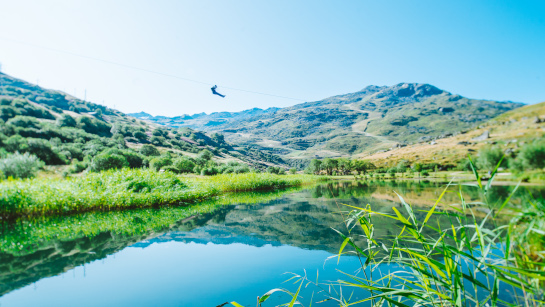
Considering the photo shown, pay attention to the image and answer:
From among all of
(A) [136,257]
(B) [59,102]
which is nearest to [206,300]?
(A) [136,257]

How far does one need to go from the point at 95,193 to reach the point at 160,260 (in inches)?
246

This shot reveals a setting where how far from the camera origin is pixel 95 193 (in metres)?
8.73

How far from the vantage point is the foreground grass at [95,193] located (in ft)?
24.2

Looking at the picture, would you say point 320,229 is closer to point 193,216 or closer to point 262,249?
point 262,249

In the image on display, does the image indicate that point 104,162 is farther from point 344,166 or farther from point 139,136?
point 344,166

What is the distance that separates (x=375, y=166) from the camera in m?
45.9

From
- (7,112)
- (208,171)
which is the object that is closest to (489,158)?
(208,171)

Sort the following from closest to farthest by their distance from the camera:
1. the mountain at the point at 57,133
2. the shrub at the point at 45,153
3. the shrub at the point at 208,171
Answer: the shrub at the point at 45,153 → the mountain at the point at 57,133 → the shrub at the point at 208,171

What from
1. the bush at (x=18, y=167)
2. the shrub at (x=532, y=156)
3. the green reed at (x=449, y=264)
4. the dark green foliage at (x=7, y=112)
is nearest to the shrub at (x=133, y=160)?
the bush at (x=18, y=167)

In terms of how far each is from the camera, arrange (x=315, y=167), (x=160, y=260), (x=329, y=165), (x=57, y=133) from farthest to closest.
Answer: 1. (x=315, y=167)
2. (x=329, y=165)
3. (x=57, y=133)
4. (x=160, y=260)

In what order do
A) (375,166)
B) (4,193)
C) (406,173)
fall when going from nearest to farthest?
(4,193)
(406,173)
(375,166)

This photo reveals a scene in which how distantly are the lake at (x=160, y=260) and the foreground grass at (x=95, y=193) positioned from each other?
678 millimetres

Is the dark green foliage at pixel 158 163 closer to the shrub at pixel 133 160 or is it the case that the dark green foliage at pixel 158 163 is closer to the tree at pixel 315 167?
the shrub at pixel 133 160

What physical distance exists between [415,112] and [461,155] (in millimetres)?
148050
